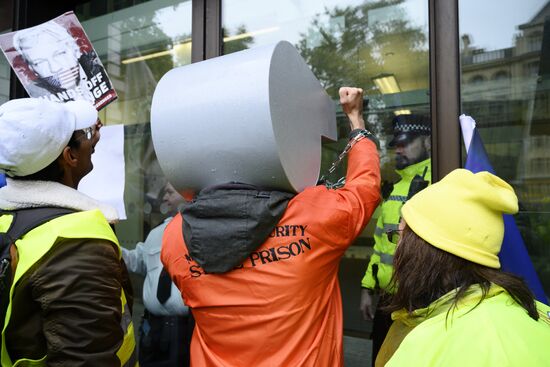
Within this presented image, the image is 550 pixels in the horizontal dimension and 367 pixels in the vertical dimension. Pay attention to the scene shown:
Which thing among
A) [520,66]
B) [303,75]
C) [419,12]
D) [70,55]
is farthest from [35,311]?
[419,12]

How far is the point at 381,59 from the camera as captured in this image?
367 cm

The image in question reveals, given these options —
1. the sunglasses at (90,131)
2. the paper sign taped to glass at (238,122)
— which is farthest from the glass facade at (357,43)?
the sunglasses at (90,131)

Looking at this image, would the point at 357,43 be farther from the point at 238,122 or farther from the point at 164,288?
the point at 238,122

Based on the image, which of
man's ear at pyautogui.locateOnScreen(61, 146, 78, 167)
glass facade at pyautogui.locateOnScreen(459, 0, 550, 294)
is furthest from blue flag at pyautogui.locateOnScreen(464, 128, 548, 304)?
man's ear at pyautogui.locateOnScreen(61, 146, 78, 167)

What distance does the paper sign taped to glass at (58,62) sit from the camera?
Result: 221 cm

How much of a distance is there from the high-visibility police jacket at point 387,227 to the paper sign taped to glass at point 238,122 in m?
1.27

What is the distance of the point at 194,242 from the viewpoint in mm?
1402

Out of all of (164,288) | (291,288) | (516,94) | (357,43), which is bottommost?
(164,288)

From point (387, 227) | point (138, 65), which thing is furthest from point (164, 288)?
point (138, 65)

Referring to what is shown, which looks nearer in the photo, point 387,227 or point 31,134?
point 31,134

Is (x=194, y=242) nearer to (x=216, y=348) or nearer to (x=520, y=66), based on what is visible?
(x=216, y=348)

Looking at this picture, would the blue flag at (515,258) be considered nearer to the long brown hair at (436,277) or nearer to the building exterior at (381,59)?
the long brown hair at (436,277)

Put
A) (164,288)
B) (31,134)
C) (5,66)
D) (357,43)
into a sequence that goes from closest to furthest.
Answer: (31,134), (164,288), (5,66), (357,43)

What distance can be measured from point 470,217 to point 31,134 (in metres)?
1.19
